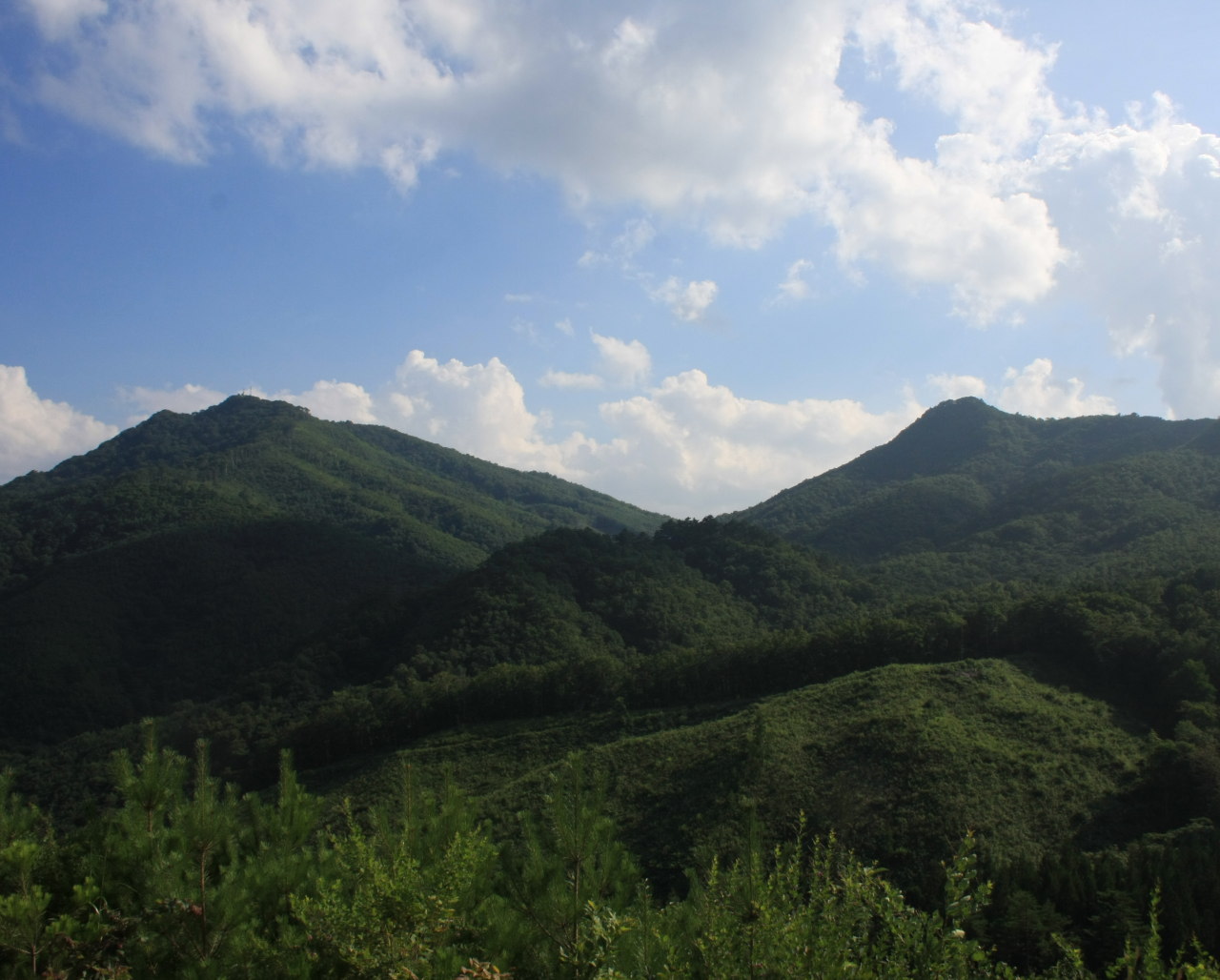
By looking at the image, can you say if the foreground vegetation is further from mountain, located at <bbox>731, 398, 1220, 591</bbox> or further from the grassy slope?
mountain, located at <bbox>731, 398, 1220, 591</bbox>

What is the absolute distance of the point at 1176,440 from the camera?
12175cm

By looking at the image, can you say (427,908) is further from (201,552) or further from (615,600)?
(201,552)

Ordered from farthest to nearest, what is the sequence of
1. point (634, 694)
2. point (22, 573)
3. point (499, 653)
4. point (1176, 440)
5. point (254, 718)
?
point (1176, 440)
point (22, 573)
point (499, 653)
point (254, 718)
point (634, 694)

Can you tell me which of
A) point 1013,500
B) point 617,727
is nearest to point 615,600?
point 617,727

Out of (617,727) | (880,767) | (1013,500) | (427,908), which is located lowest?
(617,727)

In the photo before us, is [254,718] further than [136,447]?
No

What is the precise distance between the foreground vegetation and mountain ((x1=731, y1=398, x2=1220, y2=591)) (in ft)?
227

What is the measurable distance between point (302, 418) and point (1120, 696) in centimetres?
16200

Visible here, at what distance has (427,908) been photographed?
6398 millimetres

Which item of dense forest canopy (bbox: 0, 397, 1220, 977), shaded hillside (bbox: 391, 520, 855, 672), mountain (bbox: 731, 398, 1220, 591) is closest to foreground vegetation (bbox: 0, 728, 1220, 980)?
dense forest canopy (bbox: 0, 397, 1220, 977)

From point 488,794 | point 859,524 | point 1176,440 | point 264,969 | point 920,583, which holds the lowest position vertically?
point 488,794

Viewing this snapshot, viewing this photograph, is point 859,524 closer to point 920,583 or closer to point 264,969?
point 920,583

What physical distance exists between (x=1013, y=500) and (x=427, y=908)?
405ft

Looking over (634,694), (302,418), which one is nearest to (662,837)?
(634,694)
